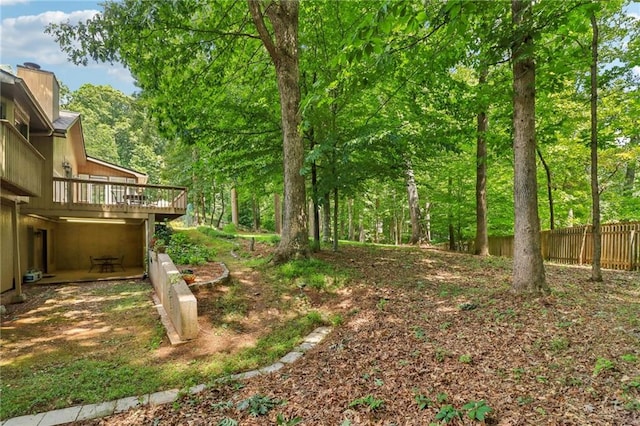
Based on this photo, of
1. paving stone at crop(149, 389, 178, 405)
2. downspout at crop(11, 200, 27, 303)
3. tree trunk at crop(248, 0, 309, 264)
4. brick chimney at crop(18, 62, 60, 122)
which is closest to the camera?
paving stone at crop(149, 389, 178, 405)

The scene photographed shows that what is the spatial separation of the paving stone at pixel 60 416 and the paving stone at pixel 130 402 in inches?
14.7

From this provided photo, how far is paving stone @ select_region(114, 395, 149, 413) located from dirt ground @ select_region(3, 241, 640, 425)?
A: 0.41ft

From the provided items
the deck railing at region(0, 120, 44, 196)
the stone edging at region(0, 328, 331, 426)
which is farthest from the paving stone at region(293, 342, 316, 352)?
the deck railing at region(0, 120, 44, 196)

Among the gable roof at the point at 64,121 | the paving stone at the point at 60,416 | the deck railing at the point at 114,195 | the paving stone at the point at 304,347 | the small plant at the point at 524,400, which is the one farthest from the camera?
the gable roof at the point at 64,121

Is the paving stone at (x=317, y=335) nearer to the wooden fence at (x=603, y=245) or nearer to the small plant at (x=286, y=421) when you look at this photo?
the small plant at (x=286, y=421)

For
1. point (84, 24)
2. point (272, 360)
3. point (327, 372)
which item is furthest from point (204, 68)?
point (327, 372)

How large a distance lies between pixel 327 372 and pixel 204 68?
332 inches

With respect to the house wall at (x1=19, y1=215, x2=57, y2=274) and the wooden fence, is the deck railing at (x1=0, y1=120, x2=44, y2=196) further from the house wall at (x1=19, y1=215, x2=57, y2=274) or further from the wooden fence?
the wooden fence

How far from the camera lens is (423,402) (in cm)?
287

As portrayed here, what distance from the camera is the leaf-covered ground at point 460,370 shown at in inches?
105

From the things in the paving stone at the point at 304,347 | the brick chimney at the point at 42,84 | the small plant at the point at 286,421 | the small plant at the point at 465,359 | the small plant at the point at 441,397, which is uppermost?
the brick chimney at the point at 42,84

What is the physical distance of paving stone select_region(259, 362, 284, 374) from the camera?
418cm

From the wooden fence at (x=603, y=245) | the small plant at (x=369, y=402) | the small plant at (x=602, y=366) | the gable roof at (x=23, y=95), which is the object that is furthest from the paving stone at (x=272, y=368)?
the wooden fence at (x=603, y=245)

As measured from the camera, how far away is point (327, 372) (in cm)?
384
